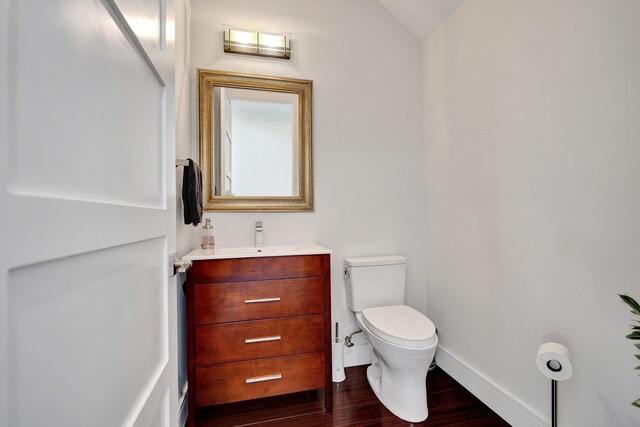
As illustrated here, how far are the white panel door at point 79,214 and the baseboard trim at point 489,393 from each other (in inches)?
66.2

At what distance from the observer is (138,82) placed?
64 centimetres

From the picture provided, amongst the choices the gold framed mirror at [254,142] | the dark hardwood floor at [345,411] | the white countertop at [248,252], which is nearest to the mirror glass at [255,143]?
the gold framed mirror at [254,142]

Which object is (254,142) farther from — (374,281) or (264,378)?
(264,378)

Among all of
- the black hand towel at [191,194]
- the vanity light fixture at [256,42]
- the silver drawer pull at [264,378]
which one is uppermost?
the vanity light fixture at [256,42]

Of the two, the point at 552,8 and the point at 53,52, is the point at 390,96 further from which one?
the point at 53,52

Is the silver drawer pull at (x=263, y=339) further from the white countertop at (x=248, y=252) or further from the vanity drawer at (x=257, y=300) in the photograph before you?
the white countertop at (x=248, y=252)

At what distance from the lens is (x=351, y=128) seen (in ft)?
7.15

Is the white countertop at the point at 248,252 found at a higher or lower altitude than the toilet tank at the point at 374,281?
higher

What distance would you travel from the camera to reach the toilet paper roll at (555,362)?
116cm

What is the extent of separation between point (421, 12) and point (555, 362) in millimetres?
2301

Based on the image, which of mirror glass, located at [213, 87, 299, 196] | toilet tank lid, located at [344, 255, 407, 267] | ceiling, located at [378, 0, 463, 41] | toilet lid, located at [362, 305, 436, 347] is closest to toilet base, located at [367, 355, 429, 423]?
toilet lid, located at [362, 305, 436, 347]

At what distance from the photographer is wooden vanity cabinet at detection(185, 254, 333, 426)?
4.98 feet

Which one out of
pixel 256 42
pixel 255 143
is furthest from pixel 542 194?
pixel 256 42

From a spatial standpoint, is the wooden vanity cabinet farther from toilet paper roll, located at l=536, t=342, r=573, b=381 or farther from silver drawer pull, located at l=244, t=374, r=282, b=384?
→ toilet paper roll, located at l=536, t=342, r=573, b=381
